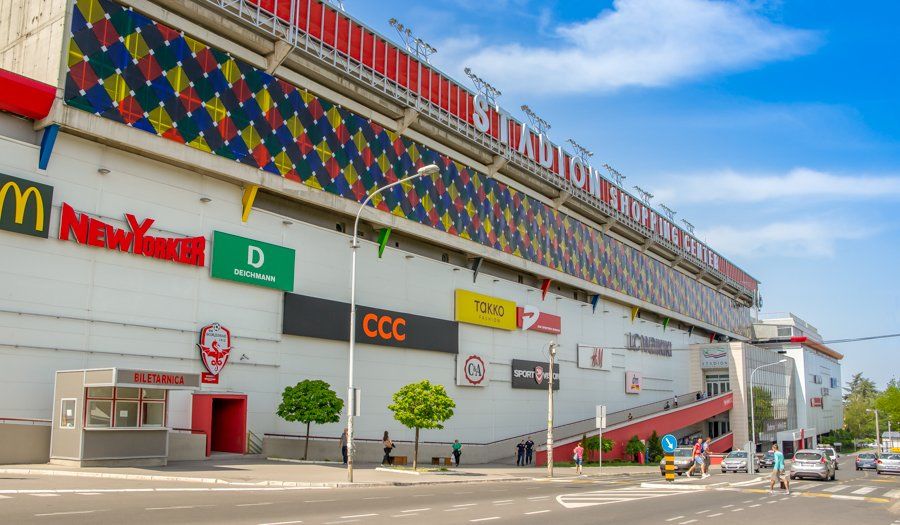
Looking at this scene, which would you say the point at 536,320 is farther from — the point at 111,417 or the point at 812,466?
the point at 111,417

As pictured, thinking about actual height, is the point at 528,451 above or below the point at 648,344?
below

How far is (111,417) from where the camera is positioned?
2625 centimetres

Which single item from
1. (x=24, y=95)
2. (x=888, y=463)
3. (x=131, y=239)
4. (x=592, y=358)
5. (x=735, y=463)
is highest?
(x=24, y=95)

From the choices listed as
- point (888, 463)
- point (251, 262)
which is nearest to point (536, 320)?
point (888, 463)

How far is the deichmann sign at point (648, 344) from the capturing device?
74.7 metres

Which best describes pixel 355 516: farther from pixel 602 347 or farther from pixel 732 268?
pixel 732 268

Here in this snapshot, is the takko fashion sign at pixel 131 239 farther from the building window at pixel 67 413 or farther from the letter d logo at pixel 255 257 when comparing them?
the building window at pixel 67 413

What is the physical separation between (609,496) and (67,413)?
19019 millimetres

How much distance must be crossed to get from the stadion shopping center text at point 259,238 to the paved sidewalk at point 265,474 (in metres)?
1.36

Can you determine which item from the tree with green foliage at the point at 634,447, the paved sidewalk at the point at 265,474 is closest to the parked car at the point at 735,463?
the tree with green foliage at the point at 634,447

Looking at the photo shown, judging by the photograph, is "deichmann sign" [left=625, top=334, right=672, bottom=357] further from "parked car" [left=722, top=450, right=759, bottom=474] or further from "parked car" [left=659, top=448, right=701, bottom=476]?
"parked car" [left=659, top=448, right=701, bottom=476]

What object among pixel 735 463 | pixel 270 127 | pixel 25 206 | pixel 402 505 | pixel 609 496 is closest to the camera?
pixel 402 505

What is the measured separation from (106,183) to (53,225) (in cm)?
297

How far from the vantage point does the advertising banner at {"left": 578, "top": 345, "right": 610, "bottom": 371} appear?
64.7m
